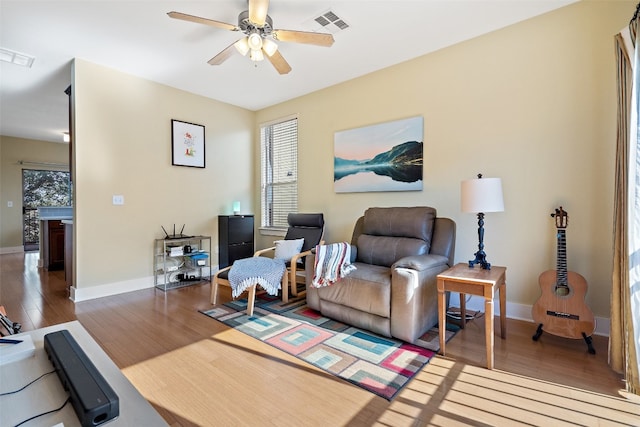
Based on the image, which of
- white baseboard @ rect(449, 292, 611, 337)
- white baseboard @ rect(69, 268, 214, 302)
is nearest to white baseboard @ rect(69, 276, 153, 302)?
white baseboard @ rect(69, 268, 214, 302)

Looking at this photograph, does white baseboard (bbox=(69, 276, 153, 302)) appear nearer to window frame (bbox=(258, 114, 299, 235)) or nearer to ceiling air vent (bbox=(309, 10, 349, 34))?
window frame (bbox=(258, 114, 299, 235))

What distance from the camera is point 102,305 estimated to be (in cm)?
320

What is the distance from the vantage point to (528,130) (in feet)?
8.67

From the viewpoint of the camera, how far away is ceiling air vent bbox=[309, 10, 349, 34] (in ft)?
8.41

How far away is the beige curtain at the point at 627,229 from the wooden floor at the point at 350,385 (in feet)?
0.58

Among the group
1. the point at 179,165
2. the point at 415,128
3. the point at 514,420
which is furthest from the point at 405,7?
the point at 179,165

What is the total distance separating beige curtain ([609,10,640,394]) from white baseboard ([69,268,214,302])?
181 inches

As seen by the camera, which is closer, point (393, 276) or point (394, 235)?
point (393, 276)

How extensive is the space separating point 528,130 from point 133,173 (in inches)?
173

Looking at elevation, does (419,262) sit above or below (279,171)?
below

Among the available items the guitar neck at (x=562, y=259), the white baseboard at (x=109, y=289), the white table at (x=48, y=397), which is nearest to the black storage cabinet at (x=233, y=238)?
the white baseboard at (x=109, y=289)

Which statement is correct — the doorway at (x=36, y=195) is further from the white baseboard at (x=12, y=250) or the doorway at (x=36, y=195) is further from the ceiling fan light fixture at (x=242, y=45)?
the ceiling fan light fixture at (x=242, y=45)

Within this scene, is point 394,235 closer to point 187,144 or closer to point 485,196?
point 485,196

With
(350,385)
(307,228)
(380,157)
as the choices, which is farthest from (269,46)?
(350,385)
